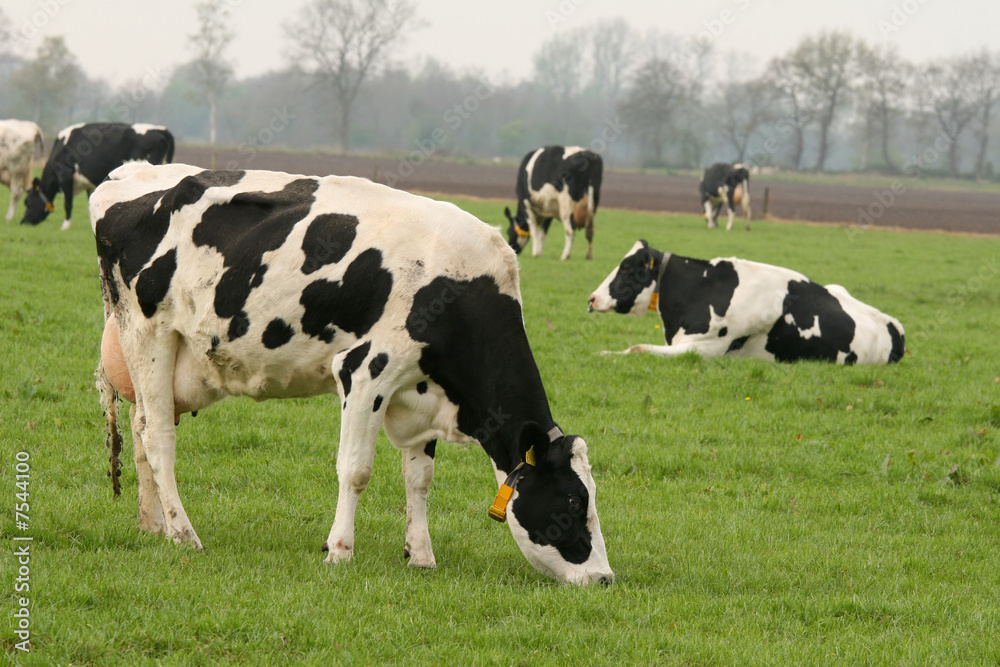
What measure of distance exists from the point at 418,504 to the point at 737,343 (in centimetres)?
723

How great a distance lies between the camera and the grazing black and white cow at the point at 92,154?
21.8 metres

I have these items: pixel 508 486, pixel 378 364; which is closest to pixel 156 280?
pixel 378 364

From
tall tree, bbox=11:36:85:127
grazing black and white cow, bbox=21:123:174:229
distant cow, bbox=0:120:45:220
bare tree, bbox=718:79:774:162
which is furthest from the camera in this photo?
bare tree, bbox=718:79:774:162

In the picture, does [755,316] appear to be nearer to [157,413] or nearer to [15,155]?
[157,413]

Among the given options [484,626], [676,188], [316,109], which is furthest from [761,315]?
[316,109]

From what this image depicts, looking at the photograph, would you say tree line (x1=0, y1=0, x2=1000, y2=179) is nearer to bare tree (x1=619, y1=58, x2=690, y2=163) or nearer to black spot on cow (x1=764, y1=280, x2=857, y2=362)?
bare tree (x1=619, y1=58, x2=690, y2=163)

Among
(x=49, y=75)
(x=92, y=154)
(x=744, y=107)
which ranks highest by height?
(x=744, y=107)

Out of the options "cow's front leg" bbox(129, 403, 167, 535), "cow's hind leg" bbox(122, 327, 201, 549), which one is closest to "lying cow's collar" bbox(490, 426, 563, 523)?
"cow's hind leg" bbox(122, 327, 201, 549)

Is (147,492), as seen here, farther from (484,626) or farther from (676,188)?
(676,188)

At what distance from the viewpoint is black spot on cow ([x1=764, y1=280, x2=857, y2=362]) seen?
11.8m

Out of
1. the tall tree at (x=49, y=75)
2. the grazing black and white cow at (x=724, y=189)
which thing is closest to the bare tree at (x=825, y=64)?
the grazing black and white cow at (x=724, y=189)

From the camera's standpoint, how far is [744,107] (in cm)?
11706

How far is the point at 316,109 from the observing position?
114m

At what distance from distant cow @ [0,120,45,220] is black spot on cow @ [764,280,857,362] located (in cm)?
1773
